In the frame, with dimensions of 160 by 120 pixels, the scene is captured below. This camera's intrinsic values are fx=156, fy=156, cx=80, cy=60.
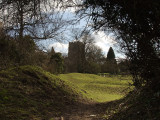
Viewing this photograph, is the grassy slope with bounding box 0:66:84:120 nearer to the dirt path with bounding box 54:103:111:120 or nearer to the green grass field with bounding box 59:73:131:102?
the dirt path with bounding box 54:103:111:120

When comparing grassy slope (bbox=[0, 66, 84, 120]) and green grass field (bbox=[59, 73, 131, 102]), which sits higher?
grassy slope (bbox=[0, 66, 84, 120])

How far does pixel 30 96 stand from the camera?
670cm

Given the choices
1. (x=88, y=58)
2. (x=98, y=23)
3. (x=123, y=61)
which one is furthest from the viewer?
(x=88, y=58)

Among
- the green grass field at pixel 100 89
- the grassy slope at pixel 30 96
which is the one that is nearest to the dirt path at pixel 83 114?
the grassy slope at pixel 30 96

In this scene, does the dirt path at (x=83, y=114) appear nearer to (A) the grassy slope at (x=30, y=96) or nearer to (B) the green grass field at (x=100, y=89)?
(A) the grassy slope at (x=30, y=96)

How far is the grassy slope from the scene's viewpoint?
489 centimetres

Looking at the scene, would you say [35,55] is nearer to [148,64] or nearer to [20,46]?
[20,46]

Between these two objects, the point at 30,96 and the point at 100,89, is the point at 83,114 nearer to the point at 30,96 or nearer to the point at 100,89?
the point at 30,96

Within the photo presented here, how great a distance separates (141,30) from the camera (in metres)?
3.95

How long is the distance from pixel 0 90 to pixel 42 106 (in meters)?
1.74

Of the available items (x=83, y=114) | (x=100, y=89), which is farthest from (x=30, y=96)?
(x=100, y=89)

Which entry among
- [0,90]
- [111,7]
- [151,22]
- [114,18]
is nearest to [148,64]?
[151,22]

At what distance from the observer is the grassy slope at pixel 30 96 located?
4.89 m

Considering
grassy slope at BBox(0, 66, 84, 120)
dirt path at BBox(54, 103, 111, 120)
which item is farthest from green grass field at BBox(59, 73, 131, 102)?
grassy slope at BBox(0, 66, 84, 120)
